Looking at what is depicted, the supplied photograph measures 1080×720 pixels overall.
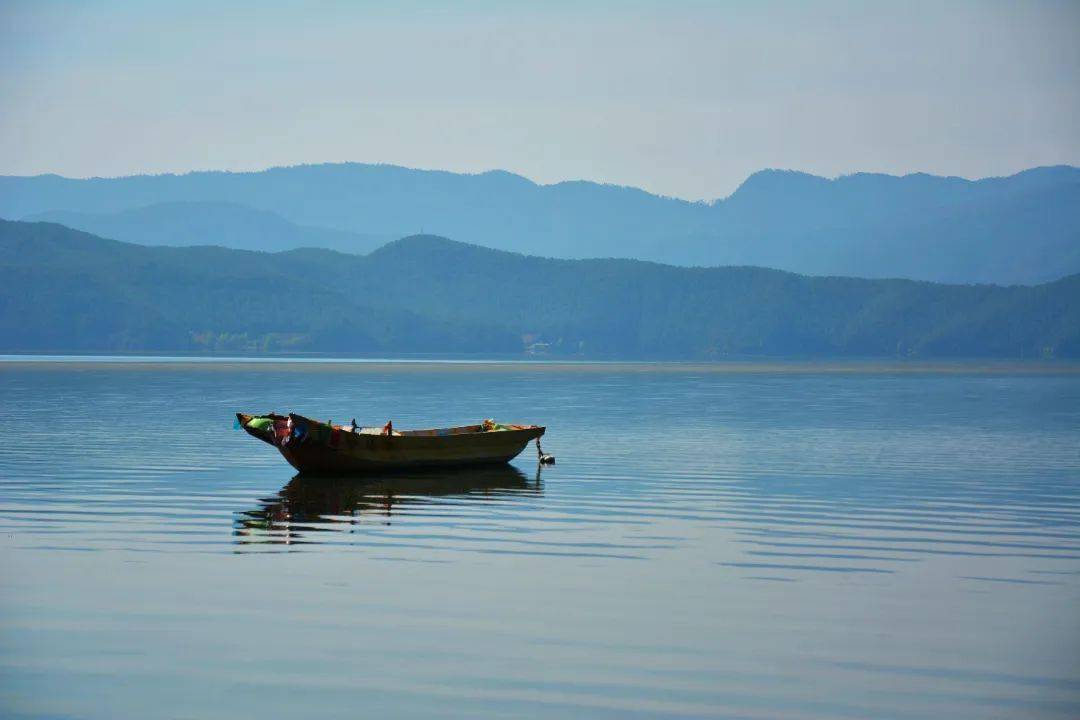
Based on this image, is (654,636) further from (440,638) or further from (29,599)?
(29,599)

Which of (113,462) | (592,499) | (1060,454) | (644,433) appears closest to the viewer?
(592,499)

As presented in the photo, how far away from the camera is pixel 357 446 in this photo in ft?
181

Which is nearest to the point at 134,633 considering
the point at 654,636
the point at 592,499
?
the point at 654,636

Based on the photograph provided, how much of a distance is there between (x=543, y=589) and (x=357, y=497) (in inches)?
783

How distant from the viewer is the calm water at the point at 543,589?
2164cm

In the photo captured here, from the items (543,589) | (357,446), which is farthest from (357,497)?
(543,589)

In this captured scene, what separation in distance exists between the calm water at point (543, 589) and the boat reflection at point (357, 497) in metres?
0.25

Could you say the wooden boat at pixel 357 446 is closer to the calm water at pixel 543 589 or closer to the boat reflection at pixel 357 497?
the boat reflection at pixel 357 497

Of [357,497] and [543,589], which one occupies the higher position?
[357,497]

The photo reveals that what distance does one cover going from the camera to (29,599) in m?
27.9

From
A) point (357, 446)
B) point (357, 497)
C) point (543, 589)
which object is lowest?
point (543, 589)

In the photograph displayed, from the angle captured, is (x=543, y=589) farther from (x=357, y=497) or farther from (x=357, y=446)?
(x=357, y=446)

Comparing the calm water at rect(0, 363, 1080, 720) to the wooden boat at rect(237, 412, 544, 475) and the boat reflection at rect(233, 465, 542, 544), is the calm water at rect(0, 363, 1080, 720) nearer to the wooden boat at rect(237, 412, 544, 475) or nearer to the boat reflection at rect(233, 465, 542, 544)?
the boat reflection at rect(233, 465, 542, 544)

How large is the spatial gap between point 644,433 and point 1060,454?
24.6 metres
